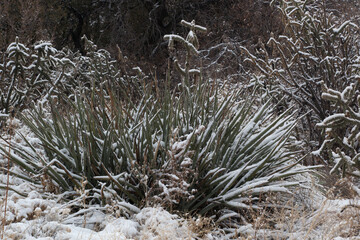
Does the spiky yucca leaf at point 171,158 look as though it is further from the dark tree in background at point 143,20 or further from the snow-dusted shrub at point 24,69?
the dark tree in background at point 143,20

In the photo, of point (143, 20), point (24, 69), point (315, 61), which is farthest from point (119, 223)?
point (143, 20)

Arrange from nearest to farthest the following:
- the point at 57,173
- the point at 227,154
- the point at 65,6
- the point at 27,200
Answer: the point at 27,200, the point at 57,173, the point at 227,154, the point at 65,6

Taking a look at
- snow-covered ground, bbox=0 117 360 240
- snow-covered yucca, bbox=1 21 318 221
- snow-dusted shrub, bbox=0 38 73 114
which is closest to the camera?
snow-covered ground, bbox=0 117 360 240

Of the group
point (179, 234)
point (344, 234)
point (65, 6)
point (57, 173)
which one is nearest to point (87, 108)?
point (57, 173)

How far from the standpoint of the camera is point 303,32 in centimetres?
598

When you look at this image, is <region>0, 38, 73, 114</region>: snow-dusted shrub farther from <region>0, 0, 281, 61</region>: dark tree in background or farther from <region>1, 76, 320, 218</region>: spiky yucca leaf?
<region>0, 0, 281, 61</region>: dark tree in background

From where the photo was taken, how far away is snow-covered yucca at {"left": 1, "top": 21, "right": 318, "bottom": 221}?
122 inches

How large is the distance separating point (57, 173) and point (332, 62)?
405 centimetres

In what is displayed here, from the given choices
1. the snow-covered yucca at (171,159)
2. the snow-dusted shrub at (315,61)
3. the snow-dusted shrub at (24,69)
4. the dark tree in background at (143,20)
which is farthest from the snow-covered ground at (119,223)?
the dark tree in background at (143,20)

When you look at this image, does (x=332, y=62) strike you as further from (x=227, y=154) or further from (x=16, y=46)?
(x=16, y=46)

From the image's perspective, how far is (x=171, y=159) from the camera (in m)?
2.97

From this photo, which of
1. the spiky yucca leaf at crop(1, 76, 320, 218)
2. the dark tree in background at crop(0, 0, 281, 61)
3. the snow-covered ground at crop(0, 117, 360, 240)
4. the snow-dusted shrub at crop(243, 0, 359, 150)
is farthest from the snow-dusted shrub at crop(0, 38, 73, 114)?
the dark tree in background at crop(0, 0, 281, 61)

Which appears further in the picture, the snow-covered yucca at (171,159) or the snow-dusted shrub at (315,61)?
the snow-dusted shrub at (315,61)

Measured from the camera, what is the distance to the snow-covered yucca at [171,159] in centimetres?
311
